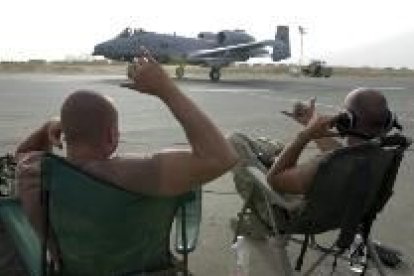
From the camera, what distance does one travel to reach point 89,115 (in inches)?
122

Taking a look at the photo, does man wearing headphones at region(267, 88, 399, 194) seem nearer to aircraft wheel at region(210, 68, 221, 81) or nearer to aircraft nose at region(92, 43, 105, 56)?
aircraft wheel at region(210, 68, 221, 81)

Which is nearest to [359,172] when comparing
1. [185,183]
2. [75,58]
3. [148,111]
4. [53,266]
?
[185,183]

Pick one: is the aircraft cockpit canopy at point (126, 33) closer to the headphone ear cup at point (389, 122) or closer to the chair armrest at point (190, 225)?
the headphone ear cup at point (389, 122)

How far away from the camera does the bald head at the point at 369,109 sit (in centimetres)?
446

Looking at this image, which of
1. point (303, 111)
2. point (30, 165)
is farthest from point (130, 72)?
point (303, 111)

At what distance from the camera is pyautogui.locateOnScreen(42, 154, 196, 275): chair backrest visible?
3123 millimetres

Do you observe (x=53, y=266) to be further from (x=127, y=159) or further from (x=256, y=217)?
(x=256, y=217)

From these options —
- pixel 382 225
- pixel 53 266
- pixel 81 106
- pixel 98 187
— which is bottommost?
pixel 382 225

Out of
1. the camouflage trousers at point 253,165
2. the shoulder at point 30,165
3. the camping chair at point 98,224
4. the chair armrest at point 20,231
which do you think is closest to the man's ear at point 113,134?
the camping chair at point 98,224

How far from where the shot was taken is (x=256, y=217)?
5.04m

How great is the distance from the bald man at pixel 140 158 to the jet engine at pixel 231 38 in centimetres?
4867

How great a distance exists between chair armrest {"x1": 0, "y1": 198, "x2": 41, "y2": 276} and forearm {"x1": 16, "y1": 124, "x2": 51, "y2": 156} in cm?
60

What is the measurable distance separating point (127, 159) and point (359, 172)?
5.17 ft

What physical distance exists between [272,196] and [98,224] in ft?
5.32
